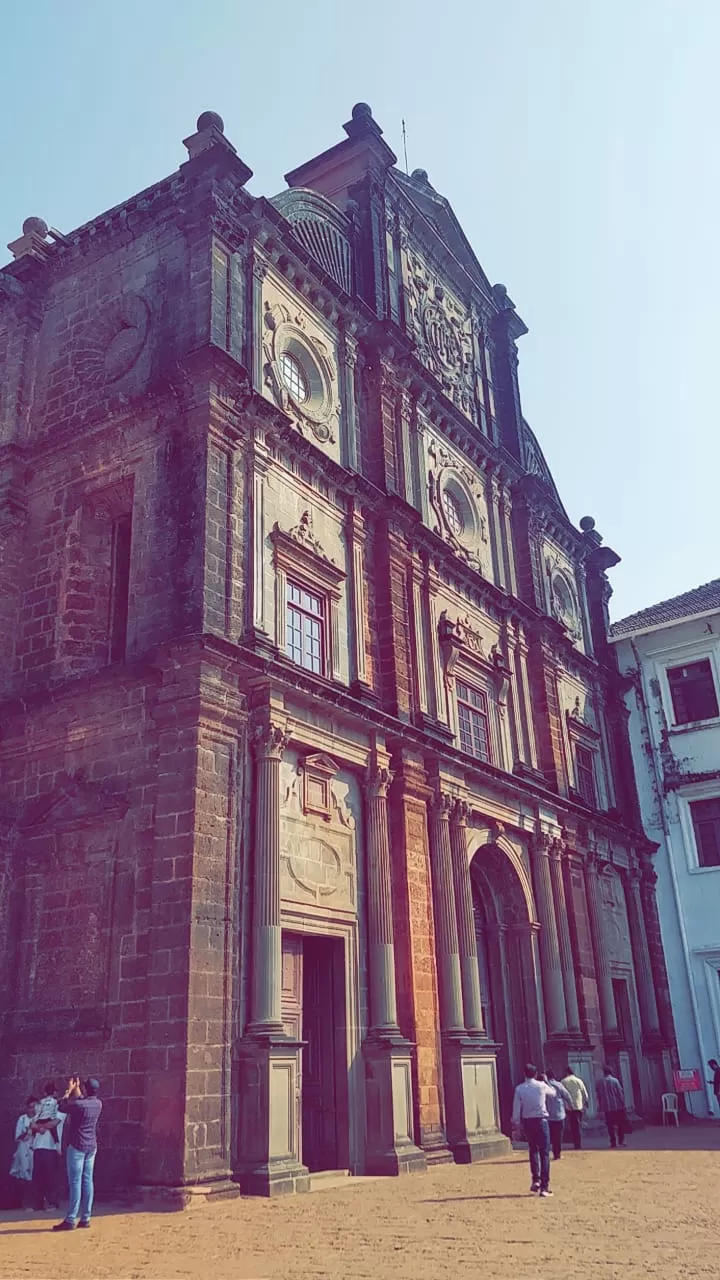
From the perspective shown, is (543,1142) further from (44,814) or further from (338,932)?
(44,814)

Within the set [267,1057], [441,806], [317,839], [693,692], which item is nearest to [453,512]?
[441,806]

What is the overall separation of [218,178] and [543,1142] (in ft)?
49.1

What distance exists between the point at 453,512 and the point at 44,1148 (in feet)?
51.1

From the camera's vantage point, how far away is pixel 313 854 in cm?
1541

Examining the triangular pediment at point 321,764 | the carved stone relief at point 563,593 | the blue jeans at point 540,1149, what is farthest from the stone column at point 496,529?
the blue jeans at point 540,1149

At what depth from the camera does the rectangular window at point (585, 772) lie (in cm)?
2705

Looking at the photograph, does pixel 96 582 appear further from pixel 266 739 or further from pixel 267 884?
pixel 267 884

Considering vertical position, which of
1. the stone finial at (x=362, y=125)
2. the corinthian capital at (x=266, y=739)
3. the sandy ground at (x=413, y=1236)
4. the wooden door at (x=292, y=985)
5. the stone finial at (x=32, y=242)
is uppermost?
the stone finial at (x=362, y=125)

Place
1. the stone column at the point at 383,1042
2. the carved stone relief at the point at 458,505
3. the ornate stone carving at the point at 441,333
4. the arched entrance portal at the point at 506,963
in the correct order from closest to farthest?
the stone column at the point at 383,1042
the arched entrance portal at the point at 506,963
the carved stone relief at the point at 458,505
the ornate stone carving at the point at 441,333

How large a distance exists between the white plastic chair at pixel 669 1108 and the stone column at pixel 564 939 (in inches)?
180

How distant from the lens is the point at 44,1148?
1217 centimetres

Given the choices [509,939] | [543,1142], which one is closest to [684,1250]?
[543,1142]

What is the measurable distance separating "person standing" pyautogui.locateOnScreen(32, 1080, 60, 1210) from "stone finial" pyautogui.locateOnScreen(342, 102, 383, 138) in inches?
804

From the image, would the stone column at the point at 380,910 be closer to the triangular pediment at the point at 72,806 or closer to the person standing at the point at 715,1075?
the triangular pediment at the point at 72,806
